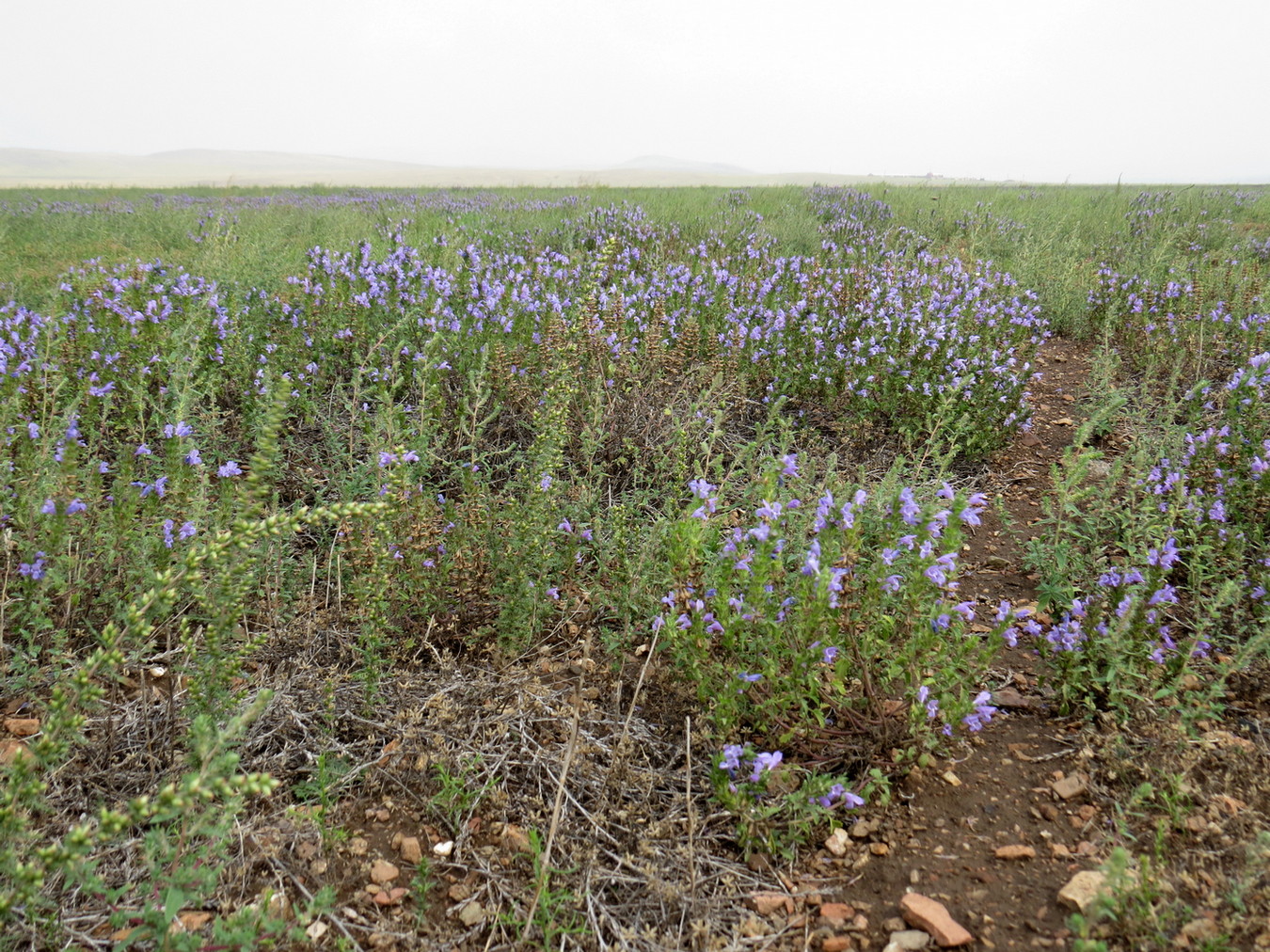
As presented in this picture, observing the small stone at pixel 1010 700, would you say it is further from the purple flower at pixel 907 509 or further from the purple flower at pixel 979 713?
the purple flower at pixel 907 509

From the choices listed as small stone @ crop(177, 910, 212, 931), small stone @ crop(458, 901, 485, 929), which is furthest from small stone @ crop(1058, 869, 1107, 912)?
small stone @ crop(177, 910, 212, 931)

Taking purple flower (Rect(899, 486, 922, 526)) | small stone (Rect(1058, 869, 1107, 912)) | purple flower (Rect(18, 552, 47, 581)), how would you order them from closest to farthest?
small stone (Rect(1058, 869, 1107, 912)), purple flower (Rect(899, 486, 922, 526)), purple flower (Rect(18, 552, 47, 581))

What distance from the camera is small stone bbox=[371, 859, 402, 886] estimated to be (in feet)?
6.27

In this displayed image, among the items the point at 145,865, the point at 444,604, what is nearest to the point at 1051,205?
the point at 444,604

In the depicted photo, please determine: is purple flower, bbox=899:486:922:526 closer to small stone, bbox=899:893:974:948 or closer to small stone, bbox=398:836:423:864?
small stone, bbox=899:893:974:948

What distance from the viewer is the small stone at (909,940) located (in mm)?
1707

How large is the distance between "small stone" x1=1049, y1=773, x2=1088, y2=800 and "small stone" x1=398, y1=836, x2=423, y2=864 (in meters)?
1.91

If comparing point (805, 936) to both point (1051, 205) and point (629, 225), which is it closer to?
point (629, 225)

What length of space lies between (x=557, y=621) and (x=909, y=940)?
5.63 ft

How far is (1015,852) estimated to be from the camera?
6.47 ft

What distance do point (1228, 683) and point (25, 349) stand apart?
5816 mm

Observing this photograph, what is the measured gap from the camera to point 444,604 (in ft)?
9.34

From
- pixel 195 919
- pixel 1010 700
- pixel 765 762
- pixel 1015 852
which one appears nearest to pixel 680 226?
pixel 1010 700

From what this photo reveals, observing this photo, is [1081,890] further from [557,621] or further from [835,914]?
[557,621]
